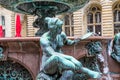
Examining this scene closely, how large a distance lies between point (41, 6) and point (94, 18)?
29.0 meters

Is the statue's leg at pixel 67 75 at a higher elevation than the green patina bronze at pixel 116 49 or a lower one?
lower

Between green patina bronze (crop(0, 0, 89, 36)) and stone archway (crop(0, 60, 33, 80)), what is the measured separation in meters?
1.36

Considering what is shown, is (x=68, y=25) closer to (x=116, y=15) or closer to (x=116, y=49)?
(x=116, y=15)

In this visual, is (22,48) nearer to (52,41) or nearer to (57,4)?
(52,41)

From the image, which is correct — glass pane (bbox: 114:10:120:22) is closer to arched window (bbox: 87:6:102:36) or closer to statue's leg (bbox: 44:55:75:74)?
arched window (bbox: 87:6:102:36)

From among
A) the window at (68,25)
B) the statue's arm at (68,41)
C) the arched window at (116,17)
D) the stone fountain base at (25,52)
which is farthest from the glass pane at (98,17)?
the statue's arm at (68,41)

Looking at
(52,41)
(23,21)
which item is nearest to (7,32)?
(23,21)

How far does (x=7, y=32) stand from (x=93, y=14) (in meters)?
9.48

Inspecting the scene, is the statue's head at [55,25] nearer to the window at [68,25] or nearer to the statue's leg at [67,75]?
the statue's leg at [67,75]

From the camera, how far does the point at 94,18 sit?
3925cm

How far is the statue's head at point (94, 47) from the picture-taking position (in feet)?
30.6

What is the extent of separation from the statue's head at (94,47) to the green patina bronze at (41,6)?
1258 millimetres

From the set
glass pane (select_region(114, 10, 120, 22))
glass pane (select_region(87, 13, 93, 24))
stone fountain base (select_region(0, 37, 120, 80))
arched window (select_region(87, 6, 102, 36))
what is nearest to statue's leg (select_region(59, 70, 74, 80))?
stone fountain base (select_region(0, 37, 120, 80))

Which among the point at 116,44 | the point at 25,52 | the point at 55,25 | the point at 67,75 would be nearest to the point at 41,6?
the point at 25,52
